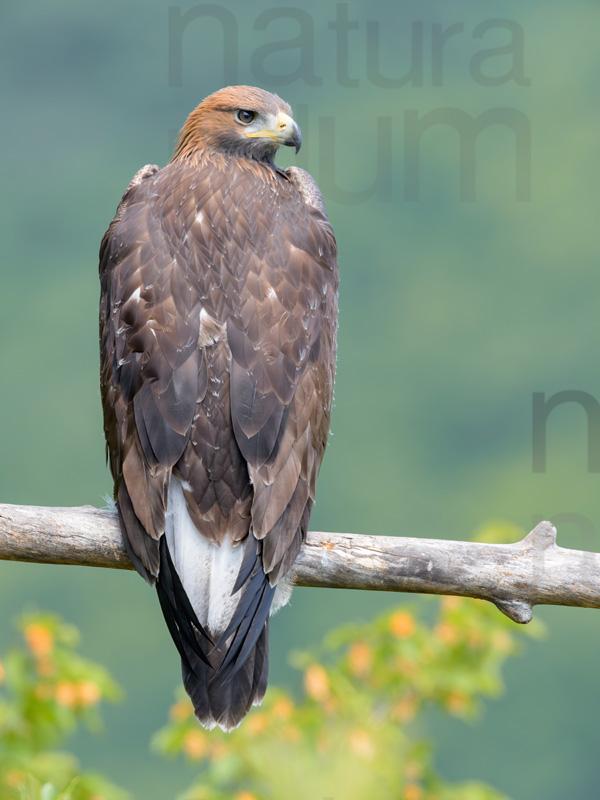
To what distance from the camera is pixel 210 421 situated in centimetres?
274

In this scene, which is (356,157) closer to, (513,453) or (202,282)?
(513,453)

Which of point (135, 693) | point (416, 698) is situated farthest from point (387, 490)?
point (416, 698)

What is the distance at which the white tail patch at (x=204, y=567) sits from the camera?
8.79 ft

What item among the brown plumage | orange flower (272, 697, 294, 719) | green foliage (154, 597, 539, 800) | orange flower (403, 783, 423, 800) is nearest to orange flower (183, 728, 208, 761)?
green foliage (154, 597, 539, 800)

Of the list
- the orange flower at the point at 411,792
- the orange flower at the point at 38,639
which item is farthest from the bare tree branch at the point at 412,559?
the orange flower at the point at 411,792

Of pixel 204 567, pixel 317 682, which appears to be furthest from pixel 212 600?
pixel 317 682

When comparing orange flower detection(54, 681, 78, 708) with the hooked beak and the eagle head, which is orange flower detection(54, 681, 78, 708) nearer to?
the eagle head

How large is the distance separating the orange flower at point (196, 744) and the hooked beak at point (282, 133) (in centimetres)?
184

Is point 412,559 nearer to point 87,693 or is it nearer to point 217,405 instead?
point 217,405

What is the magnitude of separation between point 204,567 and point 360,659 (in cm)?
131

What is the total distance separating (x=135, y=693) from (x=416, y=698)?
4115mm

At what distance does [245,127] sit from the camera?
11.5 ft

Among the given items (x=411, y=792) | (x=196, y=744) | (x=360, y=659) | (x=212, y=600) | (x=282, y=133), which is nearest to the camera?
(x=212, y=600)

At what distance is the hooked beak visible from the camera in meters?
3.45
